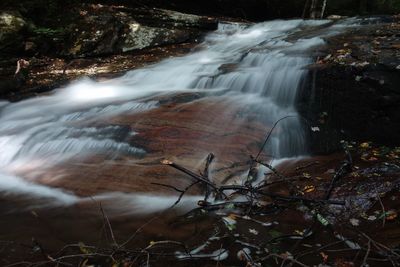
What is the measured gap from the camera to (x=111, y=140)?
5.41 meters

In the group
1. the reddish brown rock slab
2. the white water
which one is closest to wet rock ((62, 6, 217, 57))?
the white water

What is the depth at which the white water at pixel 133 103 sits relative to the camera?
5.34 m

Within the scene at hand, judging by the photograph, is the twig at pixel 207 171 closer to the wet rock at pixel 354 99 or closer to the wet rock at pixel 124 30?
the wet rock at pixel 354 99

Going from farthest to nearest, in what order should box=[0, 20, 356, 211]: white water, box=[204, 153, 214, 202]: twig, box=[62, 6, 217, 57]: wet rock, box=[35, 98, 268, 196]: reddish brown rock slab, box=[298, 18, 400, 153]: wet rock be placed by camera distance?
box=[62, 6, 217, 57]: wet rock, box=[298, 18, 400, 153]: wet rock, box=[0, 20, 356, 211]: white water, box=[35, 98, 268, 196]: reddish brown rock slab, box=[204, 153, 214, 202]: twig

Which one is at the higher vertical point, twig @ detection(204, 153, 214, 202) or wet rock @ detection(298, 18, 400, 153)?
wet rock @ detection(298, 18, 400, 153)

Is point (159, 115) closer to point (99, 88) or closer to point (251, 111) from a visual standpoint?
point (251, 111)

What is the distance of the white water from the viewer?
5336mm

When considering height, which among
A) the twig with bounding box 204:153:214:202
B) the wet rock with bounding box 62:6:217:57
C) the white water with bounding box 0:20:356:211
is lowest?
the twig with bounding box 204:153:214:202

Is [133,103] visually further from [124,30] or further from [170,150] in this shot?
[124,30]

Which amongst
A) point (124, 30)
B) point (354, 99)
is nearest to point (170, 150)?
point (354, 99)

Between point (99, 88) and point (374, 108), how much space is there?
16.8 feet

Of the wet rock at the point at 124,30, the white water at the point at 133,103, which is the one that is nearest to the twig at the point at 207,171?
the white water at the point at 133,103

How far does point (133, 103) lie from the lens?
6.71 meters

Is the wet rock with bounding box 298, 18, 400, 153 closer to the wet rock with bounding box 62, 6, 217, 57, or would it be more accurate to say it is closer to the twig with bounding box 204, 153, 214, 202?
the twig with bounding box 204, 153, 214, 202
